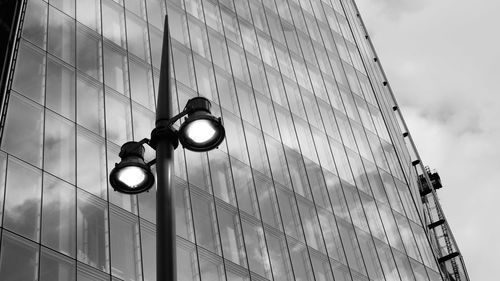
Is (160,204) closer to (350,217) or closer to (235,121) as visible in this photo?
(235,121)

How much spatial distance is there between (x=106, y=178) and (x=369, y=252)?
1746cm

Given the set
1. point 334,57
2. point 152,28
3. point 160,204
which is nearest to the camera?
point 160,204

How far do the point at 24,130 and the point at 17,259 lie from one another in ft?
15.7

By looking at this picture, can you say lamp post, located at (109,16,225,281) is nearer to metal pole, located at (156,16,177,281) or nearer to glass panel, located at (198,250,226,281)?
metal pole, located at (156,16,177,281)

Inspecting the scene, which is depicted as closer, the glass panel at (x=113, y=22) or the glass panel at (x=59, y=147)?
the glass panel at (x=59, y=147)

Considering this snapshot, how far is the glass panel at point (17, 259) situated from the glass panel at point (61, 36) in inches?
343

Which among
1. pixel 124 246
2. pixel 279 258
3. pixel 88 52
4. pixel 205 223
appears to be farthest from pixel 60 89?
pixel 279 258

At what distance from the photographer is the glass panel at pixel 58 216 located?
799 inches

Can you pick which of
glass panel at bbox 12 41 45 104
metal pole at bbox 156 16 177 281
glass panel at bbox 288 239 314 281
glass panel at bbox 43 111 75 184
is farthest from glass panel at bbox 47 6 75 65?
metal pole at bbox 156 16 177 281

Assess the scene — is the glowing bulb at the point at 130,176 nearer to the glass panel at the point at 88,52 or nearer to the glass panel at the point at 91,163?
the glass panel at the point at 91,163

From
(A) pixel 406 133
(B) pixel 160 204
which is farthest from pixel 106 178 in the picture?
(A) pixel 406 133

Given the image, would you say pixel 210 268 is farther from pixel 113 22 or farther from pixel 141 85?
pixel 113 22

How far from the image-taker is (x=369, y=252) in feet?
121

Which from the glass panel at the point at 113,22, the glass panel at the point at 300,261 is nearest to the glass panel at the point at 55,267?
the glass panel at the point at 113,22
